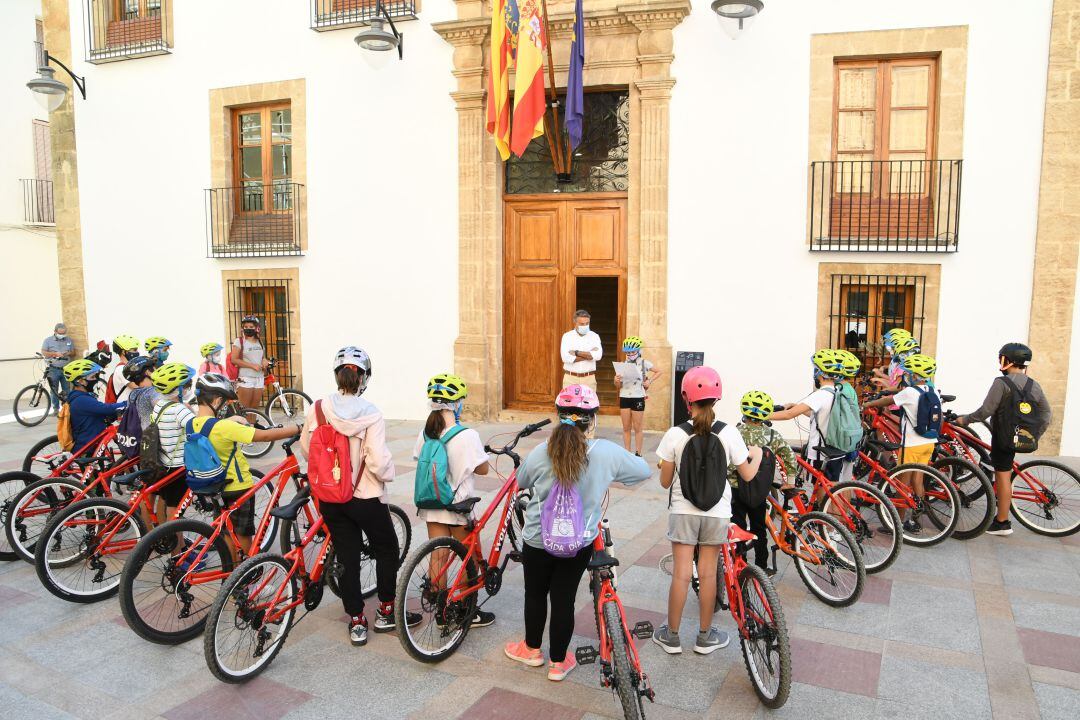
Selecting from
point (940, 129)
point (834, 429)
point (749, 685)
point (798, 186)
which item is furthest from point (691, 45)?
point (749, 685)

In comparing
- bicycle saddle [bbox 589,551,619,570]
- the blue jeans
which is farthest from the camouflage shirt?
the blue jeans

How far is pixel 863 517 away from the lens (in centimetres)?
530

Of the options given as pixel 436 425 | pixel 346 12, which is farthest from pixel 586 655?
pixel 346 12

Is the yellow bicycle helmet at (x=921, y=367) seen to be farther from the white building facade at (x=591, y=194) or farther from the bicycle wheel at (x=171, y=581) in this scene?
the bicycle wheel at (x=171, y=581)

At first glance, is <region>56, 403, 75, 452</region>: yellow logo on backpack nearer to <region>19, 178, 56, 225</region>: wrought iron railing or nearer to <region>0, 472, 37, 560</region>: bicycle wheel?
<region>0, 472, 37, 560</region>: bicycle wheel

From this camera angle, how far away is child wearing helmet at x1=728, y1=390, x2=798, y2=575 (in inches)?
173

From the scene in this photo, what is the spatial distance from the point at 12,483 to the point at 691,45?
28.1 feet

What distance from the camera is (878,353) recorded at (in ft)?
30.1

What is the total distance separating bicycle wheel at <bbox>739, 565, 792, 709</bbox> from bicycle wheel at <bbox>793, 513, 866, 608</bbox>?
3.56ft

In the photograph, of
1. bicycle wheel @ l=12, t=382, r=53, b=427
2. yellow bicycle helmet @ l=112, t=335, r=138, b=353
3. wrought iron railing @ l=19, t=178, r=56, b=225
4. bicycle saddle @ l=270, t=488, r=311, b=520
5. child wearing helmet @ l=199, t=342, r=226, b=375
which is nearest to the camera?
bicycle saddle @ l=270, t=488, r=311, b=520

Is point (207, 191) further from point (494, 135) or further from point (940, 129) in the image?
point (940, 129)

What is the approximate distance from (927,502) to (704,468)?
2.99m

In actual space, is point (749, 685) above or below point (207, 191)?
below

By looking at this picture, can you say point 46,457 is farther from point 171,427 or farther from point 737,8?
point 737,8
